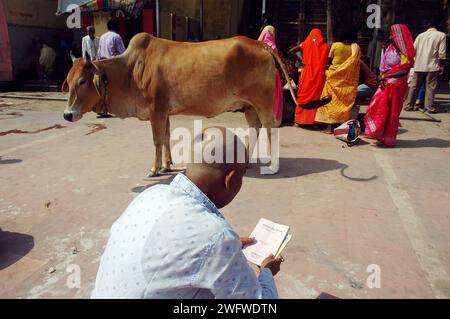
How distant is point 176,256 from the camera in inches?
49.9

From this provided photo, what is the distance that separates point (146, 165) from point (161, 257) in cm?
389

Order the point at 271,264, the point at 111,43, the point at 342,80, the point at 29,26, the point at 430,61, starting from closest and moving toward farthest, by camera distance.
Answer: the point at 271,264 < the point at 342,80 < the point at 111,43 < the point at 430,61 < the point at 29,26

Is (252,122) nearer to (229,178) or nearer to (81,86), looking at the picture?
(81,86)

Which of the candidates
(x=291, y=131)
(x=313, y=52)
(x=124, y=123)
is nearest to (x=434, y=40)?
(x=313, y=52)

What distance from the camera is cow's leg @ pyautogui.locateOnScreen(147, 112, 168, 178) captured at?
15.1 feet

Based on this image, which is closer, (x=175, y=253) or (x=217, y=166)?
(x=175, y=253)

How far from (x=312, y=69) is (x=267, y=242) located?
5.43 meters

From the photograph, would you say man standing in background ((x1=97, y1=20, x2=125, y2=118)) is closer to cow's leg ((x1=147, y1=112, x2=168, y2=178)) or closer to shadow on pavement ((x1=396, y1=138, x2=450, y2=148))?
cow's leg ((x1=147, y1=112, x2=168, y2=178))

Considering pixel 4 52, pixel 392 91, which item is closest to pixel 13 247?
pixel 392 91

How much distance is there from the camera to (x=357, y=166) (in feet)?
16.6

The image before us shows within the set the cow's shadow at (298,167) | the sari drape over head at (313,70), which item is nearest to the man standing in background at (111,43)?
the sari drape over head at (313,70)

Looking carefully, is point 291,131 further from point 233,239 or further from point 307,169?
point 233,239

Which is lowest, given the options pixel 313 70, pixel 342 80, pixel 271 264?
pixel 271 264

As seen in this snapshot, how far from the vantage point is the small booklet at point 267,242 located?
1958 millimetres
